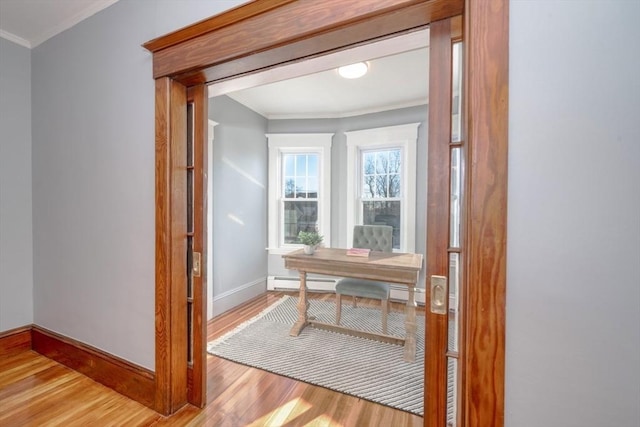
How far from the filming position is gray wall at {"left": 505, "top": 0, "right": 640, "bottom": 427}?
0.74 metres

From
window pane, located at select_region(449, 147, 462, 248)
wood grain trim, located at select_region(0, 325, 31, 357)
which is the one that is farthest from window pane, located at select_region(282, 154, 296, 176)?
window pane, located at select_region(449, 147, 462, 248)

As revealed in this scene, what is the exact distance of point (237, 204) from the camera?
3627 millimetres

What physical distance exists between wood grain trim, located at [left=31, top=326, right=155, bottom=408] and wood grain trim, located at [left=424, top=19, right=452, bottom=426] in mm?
1610

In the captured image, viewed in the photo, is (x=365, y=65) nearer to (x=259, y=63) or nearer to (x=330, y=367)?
(x=259, y=63)

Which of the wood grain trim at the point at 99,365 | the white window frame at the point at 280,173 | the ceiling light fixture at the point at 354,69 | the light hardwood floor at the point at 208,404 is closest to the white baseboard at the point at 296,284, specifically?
the white window frame at the point at 280,173

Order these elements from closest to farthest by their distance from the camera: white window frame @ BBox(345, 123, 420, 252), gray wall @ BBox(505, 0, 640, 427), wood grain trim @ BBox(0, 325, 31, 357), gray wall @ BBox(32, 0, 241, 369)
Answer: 1. gray wall @ BBox(505, 0, 640, 427)
2. gray wall @ BBox(32, 0, 241, 369)
3. wood grain trim @ BBox(0, 325, 31, 357)
4. white window frame @ BBox(345, 123, 420, 252)

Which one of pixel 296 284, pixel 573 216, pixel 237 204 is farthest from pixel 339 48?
pixel 296 284

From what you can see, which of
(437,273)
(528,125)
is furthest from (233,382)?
(528,125)

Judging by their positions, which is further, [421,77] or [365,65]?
[421,77]

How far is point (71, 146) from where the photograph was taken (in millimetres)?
2021

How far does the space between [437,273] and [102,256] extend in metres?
2.11

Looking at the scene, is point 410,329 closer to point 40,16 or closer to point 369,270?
point 369,270

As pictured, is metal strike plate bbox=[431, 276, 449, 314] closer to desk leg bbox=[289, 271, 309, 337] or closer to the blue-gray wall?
the blue-gray wall

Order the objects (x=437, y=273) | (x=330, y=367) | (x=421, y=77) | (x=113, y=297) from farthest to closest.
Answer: (x=421, y=77) → (x=330, y=367) → (x=113, y=297) → (x=437, y=273)
